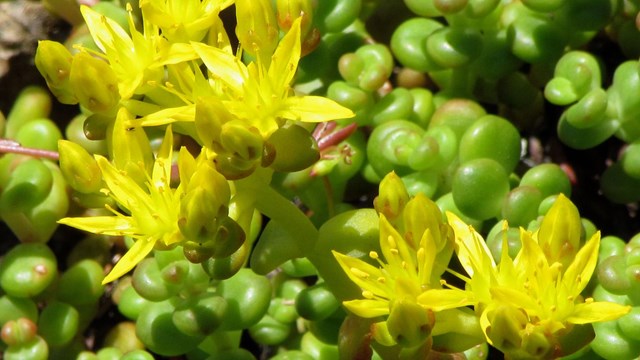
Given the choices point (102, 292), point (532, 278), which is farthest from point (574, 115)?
point (102, 292)

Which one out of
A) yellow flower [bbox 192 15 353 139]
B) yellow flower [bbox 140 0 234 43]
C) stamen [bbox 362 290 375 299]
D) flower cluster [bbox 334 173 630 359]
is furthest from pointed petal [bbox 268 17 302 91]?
stamen [bbox 362 290 375 299]

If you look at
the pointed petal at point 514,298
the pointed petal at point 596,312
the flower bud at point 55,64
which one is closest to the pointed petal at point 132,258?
the flower bud at point 55,64

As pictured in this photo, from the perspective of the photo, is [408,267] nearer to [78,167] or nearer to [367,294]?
[367,294]

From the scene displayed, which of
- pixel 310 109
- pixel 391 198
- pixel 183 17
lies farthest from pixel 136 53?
pixel 391 198

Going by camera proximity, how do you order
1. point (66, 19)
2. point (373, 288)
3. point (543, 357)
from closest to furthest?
point (543, 357), point (373, 288), point (66, 19)

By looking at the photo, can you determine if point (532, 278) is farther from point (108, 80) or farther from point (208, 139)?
point (108, 80)

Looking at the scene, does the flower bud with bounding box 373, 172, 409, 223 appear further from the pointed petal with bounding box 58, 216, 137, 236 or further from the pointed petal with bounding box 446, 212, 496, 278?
the pointed petal with bounding box 58, 216, 137, 236

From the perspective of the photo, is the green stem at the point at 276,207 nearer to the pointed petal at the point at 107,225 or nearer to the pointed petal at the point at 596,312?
the pointed petal at the point at 107,225
